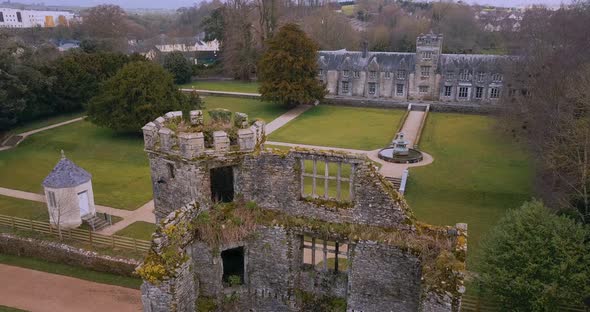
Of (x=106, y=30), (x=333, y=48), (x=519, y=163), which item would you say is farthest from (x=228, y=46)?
(x=519, y=163)

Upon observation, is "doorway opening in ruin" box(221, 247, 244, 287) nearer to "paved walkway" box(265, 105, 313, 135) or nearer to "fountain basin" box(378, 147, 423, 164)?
"fountain basin" box(378, 147, 423, 164)

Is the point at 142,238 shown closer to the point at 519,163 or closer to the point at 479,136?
the point at 519,163

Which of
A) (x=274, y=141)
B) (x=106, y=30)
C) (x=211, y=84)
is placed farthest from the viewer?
(x=106, y=30)

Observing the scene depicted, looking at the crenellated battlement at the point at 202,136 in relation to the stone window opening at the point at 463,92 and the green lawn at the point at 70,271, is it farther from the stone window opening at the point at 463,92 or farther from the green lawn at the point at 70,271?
the stone window opening at the point at 463,92

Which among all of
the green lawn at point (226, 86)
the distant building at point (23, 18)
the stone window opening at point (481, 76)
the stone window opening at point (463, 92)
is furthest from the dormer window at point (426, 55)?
the distant building at point (23, 18)

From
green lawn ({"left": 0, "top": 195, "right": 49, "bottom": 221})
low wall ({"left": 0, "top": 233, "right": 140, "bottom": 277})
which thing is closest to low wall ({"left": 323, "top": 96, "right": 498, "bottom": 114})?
green lawn ({"left": 0, "top": 195, "right": 49, "bottom": 221})
